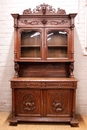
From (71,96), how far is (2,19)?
2.31 m

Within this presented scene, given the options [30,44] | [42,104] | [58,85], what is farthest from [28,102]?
[30,44]

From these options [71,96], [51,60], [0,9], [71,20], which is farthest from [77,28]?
[0,9]

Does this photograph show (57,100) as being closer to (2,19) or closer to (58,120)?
(58,120)

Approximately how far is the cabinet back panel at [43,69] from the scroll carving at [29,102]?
22.6 inches

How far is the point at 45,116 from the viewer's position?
10.7ft

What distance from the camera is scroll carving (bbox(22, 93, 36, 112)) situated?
3244mm

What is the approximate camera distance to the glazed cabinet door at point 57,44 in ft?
11.2

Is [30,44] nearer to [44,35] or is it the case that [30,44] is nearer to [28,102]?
[44,35]

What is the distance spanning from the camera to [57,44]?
11.6 feet

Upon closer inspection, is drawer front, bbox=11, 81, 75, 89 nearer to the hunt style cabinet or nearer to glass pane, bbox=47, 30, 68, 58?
the hunt style cabinet

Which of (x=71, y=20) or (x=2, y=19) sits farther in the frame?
(x=2, y=19)

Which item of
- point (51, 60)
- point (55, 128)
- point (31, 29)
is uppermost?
point (31, 29)

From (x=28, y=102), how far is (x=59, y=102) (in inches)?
23.7

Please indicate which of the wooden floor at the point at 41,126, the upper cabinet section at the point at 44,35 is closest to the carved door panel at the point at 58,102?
the wooden floor at the point at 41,126
